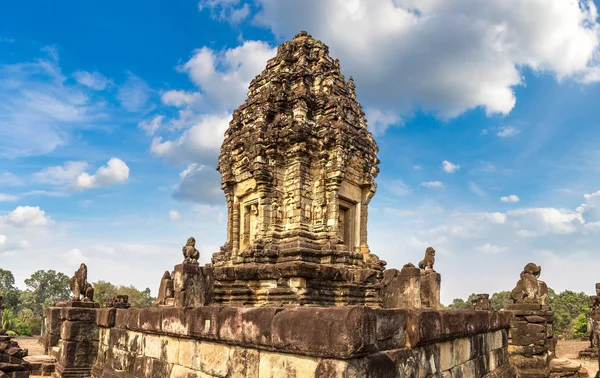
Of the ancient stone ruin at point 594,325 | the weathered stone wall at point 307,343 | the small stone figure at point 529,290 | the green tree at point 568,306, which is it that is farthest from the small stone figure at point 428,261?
the green tree at point 568,306

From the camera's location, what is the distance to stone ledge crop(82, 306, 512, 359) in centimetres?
266

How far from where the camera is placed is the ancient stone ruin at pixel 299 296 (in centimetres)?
309

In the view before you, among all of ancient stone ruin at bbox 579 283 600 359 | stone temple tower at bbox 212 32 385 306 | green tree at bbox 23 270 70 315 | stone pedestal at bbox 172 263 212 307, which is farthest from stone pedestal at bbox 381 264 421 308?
green tree at bbox 23 270 70 315

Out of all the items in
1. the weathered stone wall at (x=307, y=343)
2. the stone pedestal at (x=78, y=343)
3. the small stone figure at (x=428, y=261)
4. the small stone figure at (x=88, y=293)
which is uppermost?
the small stone figure at (x=428, y=261)

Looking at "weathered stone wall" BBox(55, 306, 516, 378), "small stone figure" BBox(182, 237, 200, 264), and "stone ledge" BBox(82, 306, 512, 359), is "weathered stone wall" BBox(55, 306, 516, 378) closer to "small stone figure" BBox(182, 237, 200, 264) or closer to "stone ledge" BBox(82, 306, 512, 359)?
"stone ledge" BBox(82, 306, 512, 359)

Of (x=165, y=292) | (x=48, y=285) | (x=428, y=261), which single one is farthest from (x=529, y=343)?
(x=48, y=285)

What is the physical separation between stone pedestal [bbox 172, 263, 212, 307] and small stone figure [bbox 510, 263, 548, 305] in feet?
20.4

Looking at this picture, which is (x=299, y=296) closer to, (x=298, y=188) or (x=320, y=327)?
(x=298, y=188)

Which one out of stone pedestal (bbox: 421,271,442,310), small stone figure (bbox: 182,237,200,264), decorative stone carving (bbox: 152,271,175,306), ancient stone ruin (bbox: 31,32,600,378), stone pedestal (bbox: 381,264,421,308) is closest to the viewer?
ancient stone ruin (bbox: 31,32,600,378)

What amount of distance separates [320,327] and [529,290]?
7985 millimetres

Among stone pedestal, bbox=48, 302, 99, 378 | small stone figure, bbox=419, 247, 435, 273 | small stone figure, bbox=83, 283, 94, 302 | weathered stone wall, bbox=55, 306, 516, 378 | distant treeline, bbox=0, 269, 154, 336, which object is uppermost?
small stone figure, bbox=419, 247, 435, 273

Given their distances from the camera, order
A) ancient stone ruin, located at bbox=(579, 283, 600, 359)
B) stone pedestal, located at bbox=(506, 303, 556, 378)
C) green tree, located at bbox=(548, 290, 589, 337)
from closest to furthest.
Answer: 1. stone pedestal, located at bbox=(506, 303, 556, 378)
2. ancient stone ruin, located at bbox=(579, 283, 600, 359)
3. green tree, located at bbox=(548, 290, 589, 337)

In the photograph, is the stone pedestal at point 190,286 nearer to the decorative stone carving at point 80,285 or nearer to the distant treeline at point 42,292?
the decorative stone carving at point 80,285

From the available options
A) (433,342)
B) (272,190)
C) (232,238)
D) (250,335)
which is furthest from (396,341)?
(232,238)
